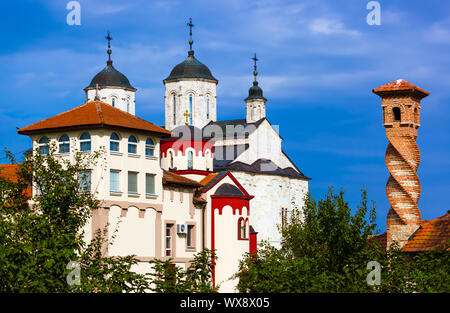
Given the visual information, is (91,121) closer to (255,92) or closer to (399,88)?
(399,88)

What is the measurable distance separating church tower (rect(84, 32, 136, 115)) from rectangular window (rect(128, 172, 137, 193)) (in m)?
45.4

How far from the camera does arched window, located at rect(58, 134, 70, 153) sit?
150 feet

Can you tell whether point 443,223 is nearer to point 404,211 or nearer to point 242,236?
point 404,211

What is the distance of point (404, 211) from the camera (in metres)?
41.1

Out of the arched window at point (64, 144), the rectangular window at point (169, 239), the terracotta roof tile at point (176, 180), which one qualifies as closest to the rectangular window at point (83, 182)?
the arched window at point (64, 144)

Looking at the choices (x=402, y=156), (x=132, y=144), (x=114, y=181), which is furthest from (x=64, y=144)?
(x=402, y=156)

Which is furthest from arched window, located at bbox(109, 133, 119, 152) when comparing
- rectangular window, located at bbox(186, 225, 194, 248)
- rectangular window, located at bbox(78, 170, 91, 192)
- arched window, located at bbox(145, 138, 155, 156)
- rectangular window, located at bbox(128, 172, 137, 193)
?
rectangular window, located at bbox(186, 225, 194, 248)

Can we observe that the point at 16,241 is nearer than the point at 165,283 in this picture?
No

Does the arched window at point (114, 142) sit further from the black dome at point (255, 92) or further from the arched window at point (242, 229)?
the black dome at point (255, 92)

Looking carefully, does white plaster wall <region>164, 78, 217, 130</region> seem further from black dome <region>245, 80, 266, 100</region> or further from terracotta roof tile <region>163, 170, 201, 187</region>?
terracotta roof tile <region>163, 170, 201, 187</region>

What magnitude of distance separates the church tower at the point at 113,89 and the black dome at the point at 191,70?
7100 millimetres

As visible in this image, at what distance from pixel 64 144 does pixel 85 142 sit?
1351 mm
